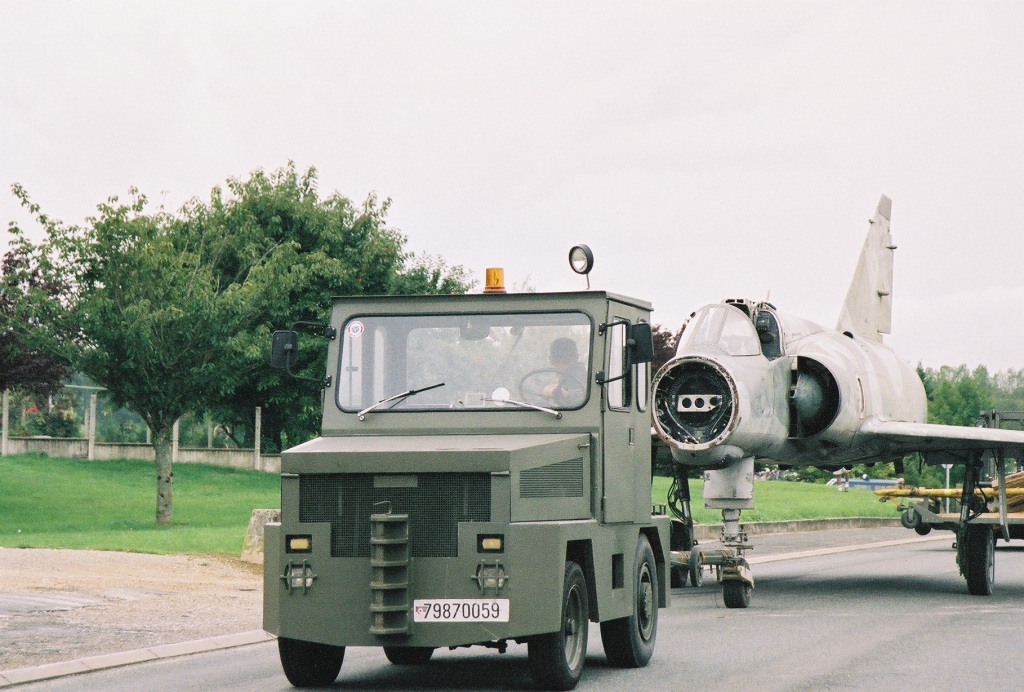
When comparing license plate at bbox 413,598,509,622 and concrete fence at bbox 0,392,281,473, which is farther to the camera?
concrete fence at bbox 0,392,281,473

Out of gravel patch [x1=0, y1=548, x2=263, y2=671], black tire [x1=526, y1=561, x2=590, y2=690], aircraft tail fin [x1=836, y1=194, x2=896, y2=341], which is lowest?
gravel patch [x1=0, y1=548, x2=263, y2=671]

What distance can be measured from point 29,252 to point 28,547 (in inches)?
360

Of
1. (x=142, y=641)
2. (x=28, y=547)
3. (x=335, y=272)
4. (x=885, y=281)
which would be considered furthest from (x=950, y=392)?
(x=142, y=641)

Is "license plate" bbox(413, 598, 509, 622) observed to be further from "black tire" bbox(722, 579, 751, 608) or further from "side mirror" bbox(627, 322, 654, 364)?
"black tire" bbox(722, 579, 751, 608)

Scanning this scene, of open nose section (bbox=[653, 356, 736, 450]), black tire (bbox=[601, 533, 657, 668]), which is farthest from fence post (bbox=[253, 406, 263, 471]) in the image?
black tire (bbox=[601, 533, 657, 668])

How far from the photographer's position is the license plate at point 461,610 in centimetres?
956

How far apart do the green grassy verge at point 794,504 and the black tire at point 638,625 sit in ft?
78.2

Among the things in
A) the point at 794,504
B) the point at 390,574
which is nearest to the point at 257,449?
the point at 794,504

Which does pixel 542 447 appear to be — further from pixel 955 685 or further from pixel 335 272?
pixel 335 272

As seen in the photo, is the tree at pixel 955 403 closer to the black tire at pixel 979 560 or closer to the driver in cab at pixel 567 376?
the black tire at pixel 979 560

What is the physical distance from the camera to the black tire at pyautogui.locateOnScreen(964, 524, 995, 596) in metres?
20.0

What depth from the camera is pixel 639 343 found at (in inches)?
436

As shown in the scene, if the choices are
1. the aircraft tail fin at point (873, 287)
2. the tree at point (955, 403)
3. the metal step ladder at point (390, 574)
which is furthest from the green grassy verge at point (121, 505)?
the tree at point (955, 403)

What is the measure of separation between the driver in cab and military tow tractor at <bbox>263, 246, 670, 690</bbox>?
0.01 meters
